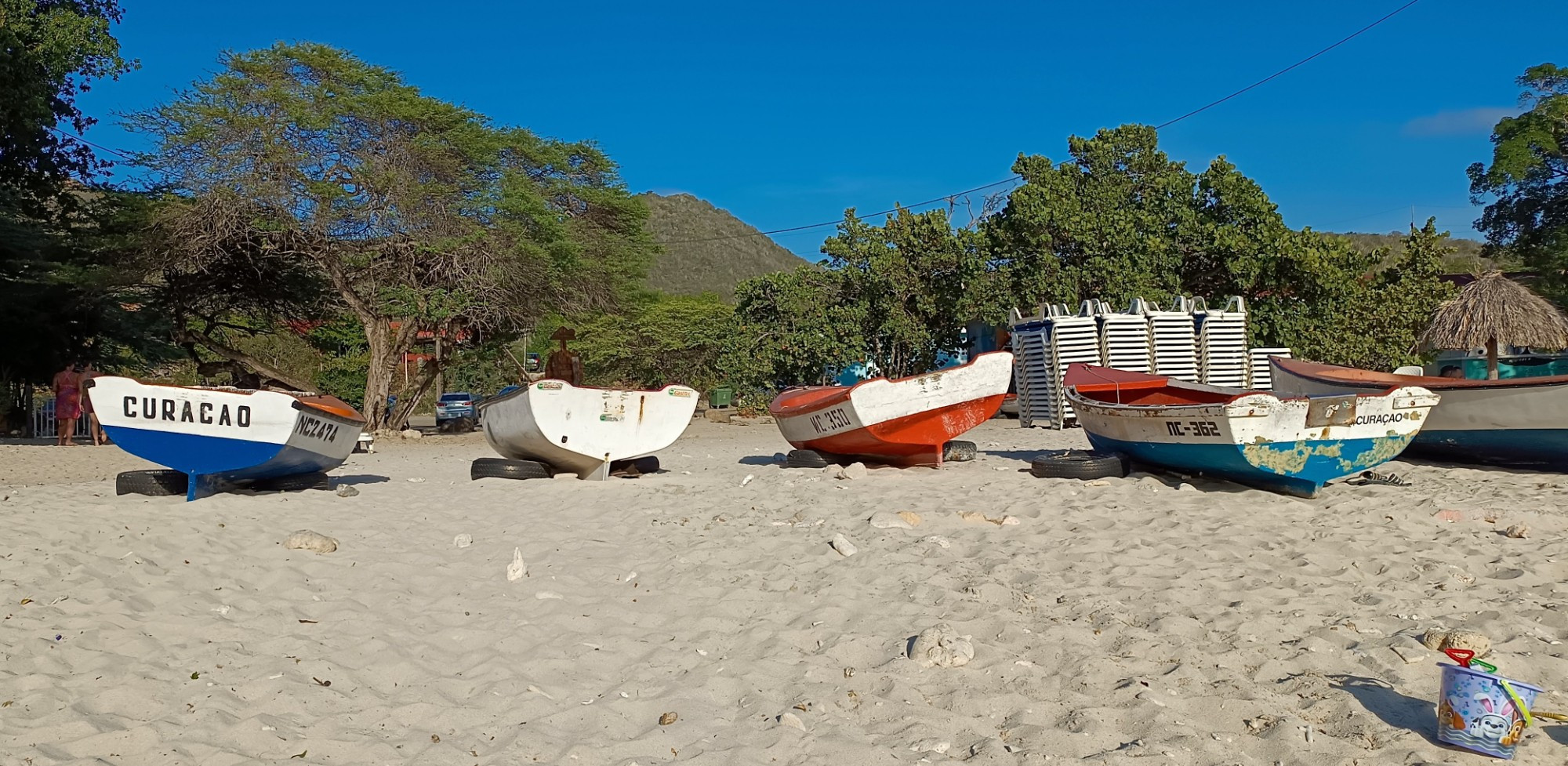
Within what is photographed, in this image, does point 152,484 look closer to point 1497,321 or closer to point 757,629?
point 757,629

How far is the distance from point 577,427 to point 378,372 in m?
11.0

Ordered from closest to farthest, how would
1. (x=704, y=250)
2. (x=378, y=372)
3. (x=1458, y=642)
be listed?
(x=1458, y=642), (x=378, y=372), (x=704, y=250)

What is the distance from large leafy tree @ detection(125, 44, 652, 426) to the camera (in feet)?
57.3

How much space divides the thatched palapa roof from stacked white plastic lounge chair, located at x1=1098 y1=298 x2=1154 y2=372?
18.5ft

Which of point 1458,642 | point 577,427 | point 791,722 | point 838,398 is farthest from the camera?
point 838,398

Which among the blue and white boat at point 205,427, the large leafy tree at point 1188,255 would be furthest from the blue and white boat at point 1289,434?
the large leafy tree at point 1188,255

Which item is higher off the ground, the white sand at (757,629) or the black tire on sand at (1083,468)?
the black tire on sand at (1083,468)

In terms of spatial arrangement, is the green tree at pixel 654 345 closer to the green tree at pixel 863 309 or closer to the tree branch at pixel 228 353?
the green tree at pixel 863 309

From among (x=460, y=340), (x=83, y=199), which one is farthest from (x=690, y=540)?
(x=83, y=199)

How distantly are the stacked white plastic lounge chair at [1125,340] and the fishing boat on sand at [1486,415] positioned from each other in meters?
5.21

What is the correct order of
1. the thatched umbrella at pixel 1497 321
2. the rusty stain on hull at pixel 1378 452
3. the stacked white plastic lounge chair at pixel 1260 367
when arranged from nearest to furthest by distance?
1. the rusty stain on hull at pixel 1378 452
2. the thatched umbrella at pixel 1497 321
3. the stacked white plastic lounge chair at pixel 1260 367

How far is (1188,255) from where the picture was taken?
68.5ft

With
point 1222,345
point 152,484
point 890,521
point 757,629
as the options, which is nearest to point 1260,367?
point 1222,345

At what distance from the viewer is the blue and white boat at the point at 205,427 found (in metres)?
8.76
